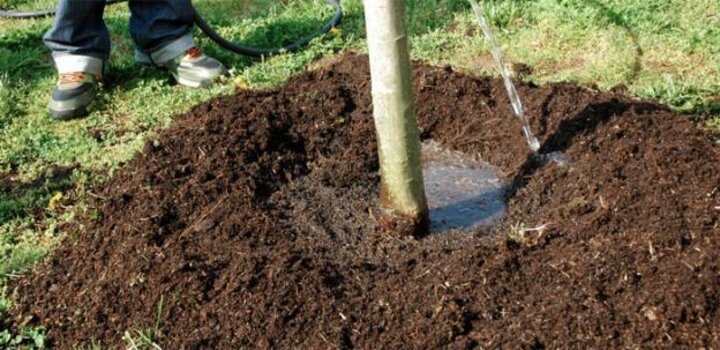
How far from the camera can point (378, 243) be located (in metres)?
3.34

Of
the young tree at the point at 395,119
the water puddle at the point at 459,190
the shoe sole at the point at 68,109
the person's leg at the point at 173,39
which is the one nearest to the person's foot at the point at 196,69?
the person's leg at the point at 173,39

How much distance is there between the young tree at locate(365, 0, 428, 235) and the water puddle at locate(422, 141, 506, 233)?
18 cm

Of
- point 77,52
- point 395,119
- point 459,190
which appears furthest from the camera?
point 77,52

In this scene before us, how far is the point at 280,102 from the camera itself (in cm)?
426

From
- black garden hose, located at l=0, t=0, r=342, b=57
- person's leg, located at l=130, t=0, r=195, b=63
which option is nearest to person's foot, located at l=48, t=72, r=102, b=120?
person's leg, located at l=130, t=0, r=195, b=63

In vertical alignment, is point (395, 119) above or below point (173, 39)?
above

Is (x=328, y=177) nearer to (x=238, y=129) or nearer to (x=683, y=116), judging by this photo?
(x=238, y=129)

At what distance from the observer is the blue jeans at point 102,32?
4805 mm

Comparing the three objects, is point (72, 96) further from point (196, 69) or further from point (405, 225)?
point (405, 225)

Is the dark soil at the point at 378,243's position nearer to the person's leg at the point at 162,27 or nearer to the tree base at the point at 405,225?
the tree base at the point at 405,225

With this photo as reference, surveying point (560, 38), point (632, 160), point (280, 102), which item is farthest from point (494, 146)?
point (560, 38)

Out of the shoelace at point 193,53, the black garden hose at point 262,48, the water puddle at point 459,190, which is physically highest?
the shoelace at point 193,53

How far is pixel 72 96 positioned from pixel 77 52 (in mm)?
343

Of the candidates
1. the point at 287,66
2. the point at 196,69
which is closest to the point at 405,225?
the point at 287,66
